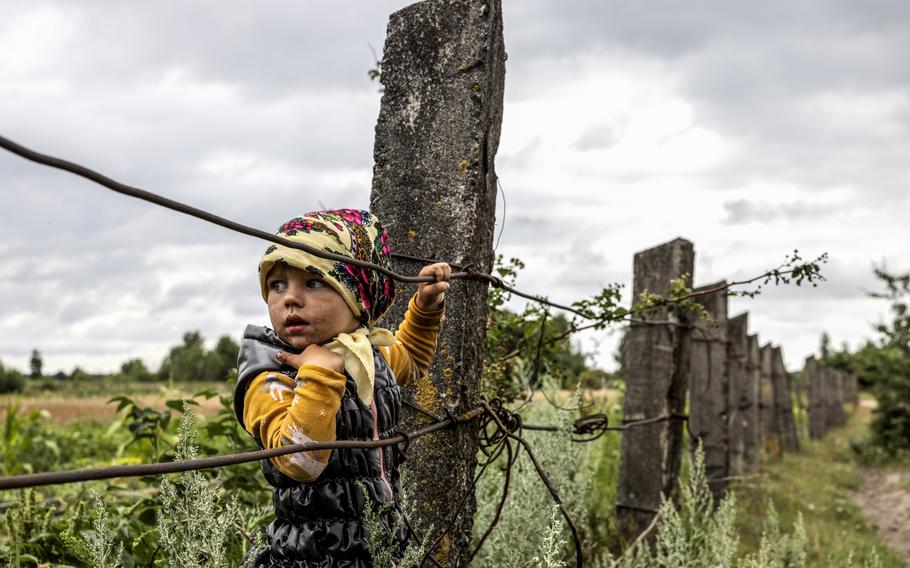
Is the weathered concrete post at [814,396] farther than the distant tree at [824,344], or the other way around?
the distant tree at [824,344]

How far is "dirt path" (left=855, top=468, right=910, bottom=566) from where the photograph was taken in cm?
866

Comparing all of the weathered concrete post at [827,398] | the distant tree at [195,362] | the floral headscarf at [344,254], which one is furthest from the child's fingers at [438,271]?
the distant tree at [195,362]

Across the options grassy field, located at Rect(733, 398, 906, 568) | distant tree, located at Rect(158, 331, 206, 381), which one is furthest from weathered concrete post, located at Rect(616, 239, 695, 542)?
distant tree, located at Rect(158, 331, 206, 381)

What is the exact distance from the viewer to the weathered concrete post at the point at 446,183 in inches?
95.1

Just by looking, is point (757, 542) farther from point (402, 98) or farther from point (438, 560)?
point (402, 98)

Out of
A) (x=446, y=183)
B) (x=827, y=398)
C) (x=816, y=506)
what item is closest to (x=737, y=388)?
(x=816, y=506)

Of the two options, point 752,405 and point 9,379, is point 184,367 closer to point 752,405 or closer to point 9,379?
point 9,379

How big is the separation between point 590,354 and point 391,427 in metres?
2.52

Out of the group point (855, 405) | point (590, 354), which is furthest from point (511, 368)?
point (855, 405)

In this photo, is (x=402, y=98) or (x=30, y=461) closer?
(x=402, y=98)

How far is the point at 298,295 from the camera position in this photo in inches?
73.1

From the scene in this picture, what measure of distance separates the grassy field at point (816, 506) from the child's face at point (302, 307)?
10.2 feet

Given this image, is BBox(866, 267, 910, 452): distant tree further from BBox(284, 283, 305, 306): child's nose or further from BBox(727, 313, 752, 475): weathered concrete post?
BBox(284, 283, 305, 306): child's nose

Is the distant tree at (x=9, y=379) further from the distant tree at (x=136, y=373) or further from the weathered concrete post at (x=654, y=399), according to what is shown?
the weathered concrete post at (x=654, y=399)
